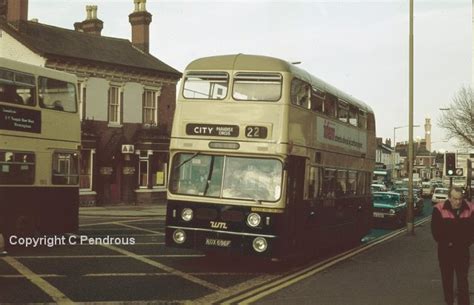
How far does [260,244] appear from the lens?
36.4 feet

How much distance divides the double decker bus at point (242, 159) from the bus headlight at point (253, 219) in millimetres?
19

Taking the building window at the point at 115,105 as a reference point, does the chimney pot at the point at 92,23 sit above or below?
above

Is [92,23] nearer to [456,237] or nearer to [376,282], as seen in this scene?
[376,282]

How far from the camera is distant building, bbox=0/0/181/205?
1264 inches

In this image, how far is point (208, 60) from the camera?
12.3 meters

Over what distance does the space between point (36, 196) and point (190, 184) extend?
556cm

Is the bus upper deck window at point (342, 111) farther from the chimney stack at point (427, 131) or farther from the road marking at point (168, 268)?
the chimney stack at point (427, 131)

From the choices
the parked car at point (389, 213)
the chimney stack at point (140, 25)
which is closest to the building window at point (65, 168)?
the parked car at point (389, 213)

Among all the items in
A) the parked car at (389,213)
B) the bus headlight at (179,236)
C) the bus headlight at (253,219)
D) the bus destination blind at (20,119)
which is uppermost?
the bus destination blind at (20,119)

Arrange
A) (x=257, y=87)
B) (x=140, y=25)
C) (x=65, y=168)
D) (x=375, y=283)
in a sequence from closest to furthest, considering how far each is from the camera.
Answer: (x=375, y=283), (x=257, y=87), (x=65, y=168), (x=140, y=25)

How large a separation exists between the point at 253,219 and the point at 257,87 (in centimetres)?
267

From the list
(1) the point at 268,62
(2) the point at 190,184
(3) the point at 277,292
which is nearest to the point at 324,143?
(1) the point at 268,62

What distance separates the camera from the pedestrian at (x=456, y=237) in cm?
827

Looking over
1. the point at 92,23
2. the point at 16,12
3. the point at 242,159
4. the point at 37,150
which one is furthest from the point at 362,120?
the point at 92,23
